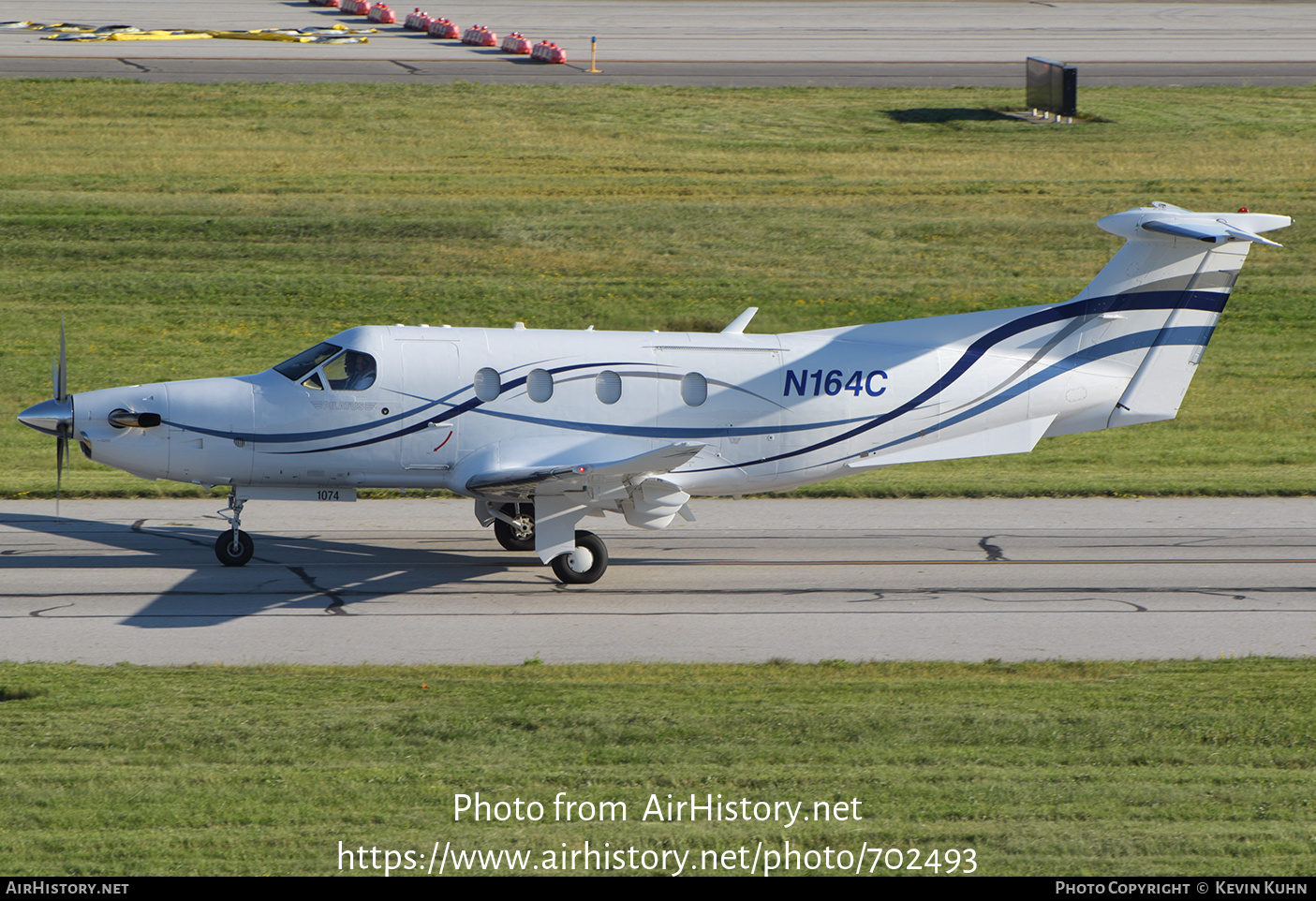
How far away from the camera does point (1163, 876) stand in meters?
7.81

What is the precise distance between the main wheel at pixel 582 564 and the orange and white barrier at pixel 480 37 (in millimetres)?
40938

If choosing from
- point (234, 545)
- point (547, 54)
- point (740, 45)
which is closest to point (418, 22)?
point (547, 54)

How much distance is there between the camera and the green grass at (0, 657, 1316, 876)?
8.21m

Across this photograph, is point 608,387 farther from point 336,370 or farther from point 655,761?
point 655,761

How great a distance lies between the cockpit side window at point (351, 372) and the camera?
16219mm

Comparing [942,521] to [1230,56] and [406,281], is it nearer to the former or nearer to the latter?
[406,281]

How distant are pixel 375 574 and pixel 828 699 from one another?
23.6ft

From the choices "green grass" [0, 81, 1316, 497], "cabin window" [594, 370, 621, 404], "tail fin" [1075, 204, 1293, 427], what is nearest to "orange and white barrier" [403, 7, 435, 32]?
"green grass" [0, 81, 1316, 497]

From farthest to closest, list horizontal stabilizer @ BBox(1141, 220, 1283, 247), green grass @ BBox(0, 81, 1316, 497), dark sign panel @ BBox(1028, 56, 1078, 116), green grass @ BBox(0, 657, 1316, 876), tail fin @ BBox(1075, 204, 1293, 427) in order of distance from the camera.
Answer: dark sign panel @ BBox(1028, 56, 1078, 116)
green grass @ BBox(0, 81, 1316, 497)
tail fin @ BBox(1075, 204, 1293, 427)
horizontal stabilizer @ BBox(1141, 220, 1283, 247)
green grass @ BBox(0, 657, 1316, 876)

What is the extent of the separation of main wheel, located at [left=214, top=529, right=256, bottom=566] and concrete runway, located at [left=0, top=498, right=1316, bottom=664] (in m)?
0.21

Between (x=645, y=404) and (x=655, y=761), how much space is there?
293 inches

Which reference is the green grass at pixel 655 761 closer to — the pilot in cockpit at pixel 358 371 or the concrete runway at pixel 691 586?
the concrete runway at pixel 691 586

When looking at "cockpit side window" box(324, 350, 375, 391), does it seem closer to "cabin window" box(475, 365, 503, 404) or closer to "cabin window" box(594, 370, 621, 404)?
"cabin window" box(475, 365, 503, 404)
